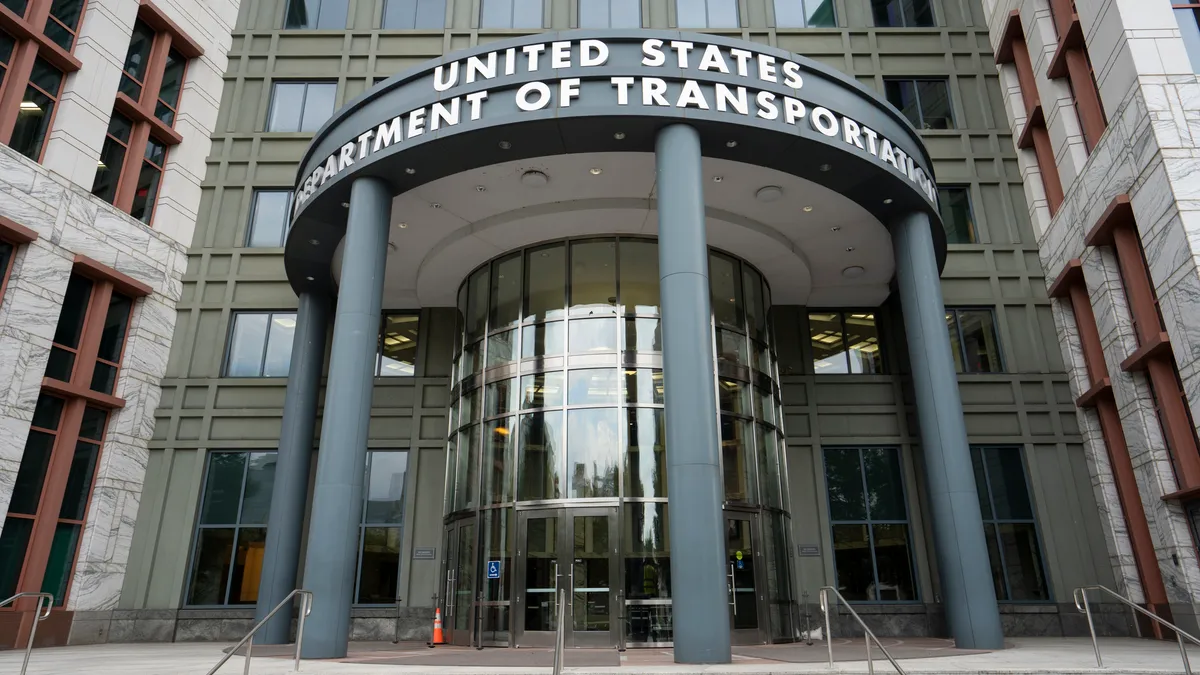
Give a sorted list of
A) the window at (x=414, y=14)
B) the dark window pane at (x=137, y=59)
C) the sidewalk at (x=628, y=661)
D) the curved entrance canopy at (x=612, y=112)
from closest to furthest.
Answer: the sidewalk at (x=628, y=661) < the curved entrance canopy at (x=612, y=112) < the dark window pane at (x=137, y=59) < the window at (x=414, y=14)

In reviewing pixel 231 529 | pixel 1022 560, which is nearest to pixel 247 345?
pixel 231 529

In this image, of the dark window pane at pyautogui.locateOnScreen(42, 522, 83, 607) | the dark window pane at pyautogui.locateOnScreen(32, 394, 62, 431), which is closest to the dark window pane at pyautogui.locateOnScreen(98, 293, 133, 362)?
the dark window pane at pyautogui.locateOnScreen(32, 394, 62, 431)

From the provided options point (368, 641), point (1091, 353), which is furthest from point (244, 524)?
point (1091, 353)

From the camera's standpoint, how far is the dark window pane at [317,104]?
78.1 ft

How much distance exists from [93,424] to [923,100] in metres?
24.2

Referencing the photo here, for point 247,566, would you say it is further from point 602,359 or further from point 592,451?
point 602,359

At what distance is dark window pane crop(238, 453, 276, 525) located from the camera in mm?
20211

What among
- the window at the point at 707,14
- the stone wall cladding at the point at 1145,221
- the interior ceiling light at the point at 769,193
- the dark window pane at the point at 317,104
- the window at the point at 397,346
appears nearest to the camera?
the stone wall cladding at the point at 1145,221

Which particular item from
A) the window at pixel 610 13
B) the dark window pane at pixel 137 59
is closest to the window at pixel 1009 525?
the window at pixel 610 13

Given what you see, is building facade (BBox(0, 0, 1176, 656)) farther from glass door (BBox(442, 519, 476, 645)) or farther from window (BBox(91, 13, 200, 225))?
window (BBox(91, 13, 200, 225))

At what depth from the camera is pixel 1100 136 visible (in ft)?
57.1

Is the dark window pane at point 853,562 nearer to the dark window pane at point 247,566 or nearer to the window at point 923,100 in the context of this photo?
the window at point 923,100

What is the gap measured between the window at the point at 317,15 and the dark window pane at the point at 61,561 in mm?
16167

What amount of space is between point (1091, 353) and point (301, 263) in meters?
18.8
